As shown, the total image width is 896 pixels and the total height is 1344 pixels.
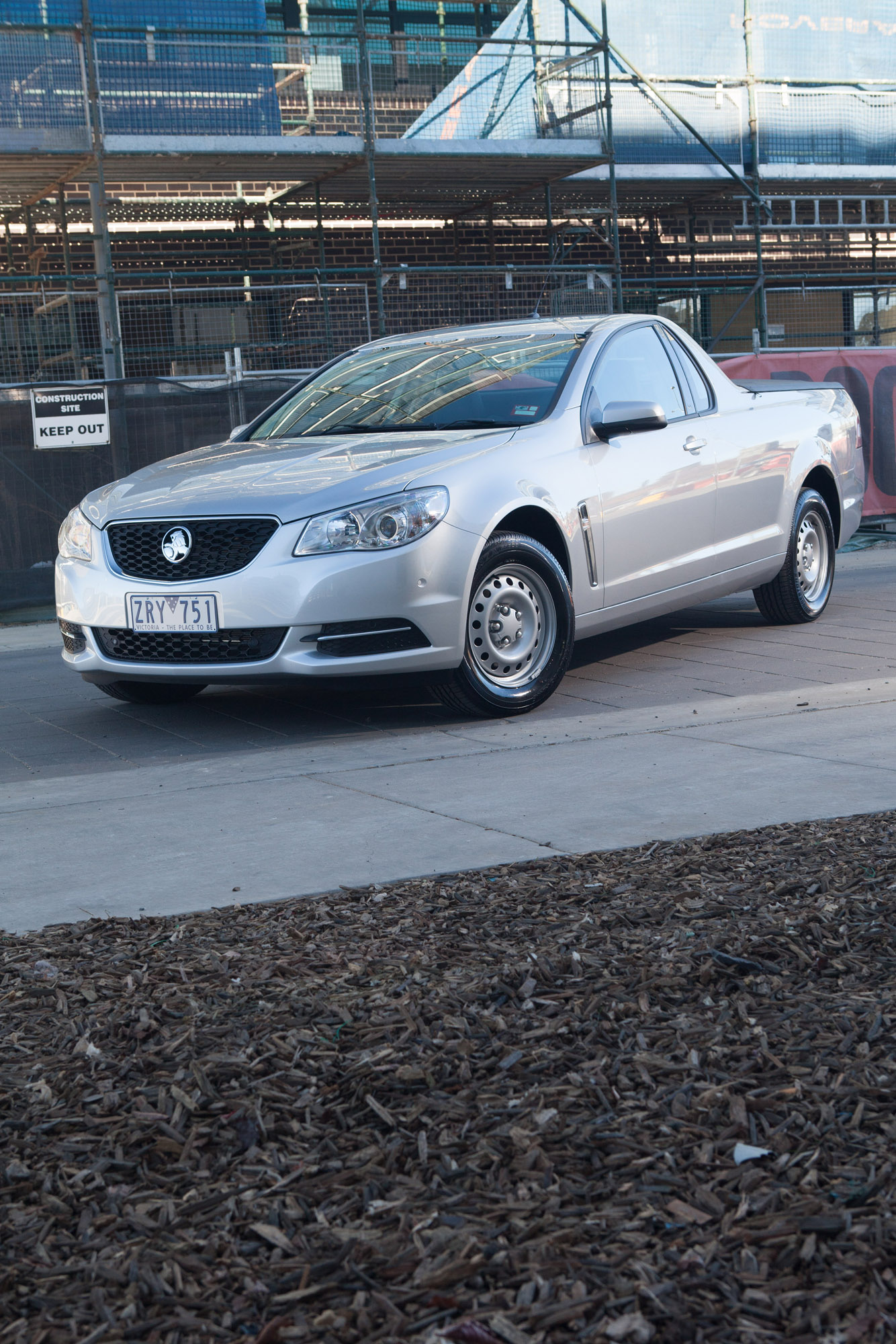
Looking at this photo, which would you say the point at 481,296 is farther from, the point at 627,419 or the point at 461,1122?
the point at 461,1122

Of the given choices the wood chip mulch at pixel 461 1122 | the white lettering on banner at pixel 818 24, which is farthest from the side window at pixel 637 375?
the white lettering on banner at pixel 818 24

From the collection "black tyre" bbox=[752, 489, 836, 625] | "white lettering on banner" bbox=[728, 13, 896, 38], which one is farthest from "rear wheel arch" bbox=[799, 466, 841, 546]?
"white lettering on banner" bbox=[728, 13, 896, 38]

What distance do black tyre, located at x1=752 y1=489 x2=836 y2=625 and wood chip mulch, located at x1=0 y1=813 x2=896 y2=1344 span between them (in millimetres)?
5097

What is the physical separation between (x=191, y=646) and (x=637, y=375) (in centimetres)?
275

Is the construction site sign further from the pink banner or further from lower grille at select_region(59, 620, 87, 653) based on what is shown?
the pink banner

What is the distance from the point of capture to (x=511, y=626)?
20.4ft

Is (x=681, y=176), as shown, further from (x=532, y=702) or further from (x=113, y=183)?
(x=532, y=702)

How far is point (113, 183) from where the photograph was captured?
57.3 feet

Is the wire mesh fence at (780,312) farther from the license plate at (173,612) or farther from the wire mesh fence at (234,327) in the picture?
the license plate at (173,612)

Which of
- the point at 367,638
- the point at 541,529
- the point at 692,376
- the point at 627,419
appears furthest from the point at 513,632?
the point at 692,376

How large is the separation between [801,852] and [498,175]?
15.5m

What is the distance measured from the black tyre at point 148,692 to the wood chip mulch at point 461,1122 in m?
3.43

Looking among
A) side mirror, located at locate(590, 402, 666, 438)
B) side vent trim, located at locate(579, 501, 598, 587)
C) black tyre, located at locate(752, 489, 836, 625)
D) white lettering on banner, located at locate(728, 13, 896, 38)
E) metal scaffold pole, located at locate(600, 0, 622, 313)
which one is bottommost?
black tyre, located at locate(752, 489, 836, 625)

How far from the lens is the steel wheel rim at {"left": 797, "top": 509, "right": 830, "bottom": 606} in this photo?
8.41 metres
